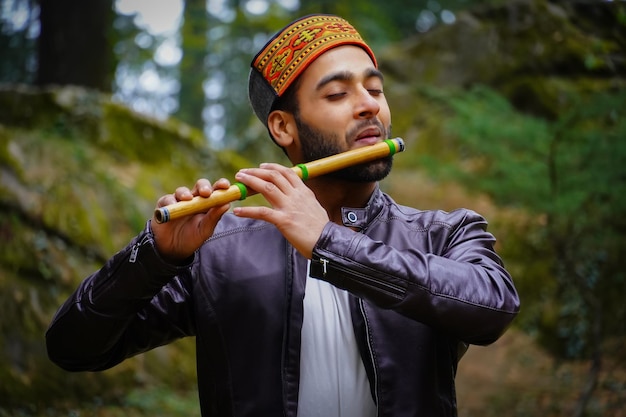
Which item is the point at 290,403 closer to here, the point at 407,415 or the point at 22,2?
the point at 407,415

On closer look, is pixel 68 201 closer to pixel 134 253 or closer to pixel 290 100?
pixel 290 100

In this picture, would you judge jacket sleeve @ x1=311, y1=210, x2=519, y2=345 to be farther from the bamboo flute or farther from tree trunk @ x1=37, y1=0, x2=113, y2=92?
tree trunk @ x1=37, y1=0, x2=113, y2=92

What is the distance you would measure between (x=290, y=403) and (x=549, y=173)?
4429 mm

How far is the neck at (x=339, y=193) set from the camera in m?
2.44

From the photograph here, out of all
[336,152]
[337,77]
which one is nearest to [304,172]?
[336,152]

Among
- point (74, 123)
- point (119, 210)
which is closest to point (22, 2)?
point (74, 123)

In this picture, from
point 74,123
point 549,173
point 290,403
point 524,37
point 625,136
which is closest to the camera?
point 290,403

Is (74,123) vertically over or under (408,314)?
under

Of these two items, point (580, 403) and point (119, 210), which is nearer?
point (580, 403)

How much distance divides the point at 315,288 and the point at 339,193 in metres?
0.39

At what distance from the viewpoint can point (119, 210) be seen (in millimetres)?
5934

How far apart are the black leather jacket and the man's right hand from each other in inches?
1.6

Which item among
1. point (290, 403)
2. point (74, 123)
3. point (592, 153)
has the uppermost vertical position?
point (290, 403)

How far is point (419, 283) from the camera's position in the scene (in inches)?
74.1
